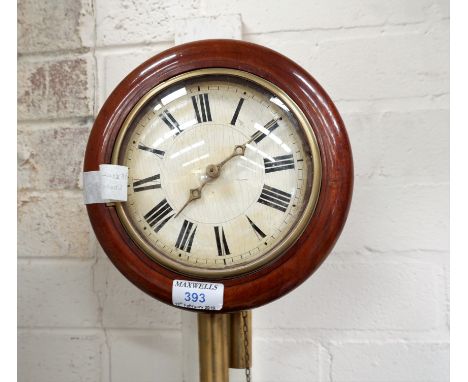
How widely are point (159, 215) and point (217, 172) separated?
0.10m

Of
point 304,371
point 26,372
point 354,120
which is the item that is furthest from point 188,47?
point 26,372

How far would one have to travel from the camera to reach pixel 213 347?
2.10 feet

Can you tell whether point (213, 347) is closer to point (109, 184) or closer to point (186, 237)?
point (186, 237)

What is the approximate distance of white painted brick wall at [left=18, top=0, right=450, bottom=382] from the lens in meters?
0.75

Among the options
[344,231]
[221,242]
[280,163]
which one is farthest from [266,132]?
[344,231]

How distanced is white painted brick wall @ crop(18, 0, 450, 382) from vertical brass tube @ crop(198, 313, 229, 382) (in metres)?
0.14

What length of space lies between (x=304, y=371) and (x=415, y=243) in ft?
1.02

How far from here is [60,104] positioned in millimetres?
829

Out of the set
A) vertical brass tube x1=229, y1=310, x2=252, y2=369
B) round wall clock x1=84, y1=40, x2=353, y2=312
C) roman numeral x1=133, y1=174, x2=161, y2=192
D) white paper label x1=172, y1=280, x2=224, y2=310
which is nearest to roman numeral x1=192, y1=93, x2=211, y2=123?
round wall clock x1=84, y1=40, x2=353, y2=312

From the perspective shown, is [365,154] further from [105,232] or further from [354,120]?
[105,232]

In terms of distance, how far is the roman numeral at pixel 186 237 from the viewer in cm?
57

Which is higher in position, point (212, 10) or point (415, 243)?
point (212, 10)

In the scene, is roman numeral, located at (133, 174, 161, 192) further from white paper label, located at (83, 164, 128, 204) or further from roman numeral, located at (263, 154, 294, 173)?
roman numeral, located at (263, 154, 294, 173)

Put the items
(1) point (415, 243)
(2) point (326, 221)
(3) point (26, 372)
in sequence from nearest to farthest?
1. (2) point (326, 221)
2. (1) point (415, 243)
3. (3) point (26, 372)
